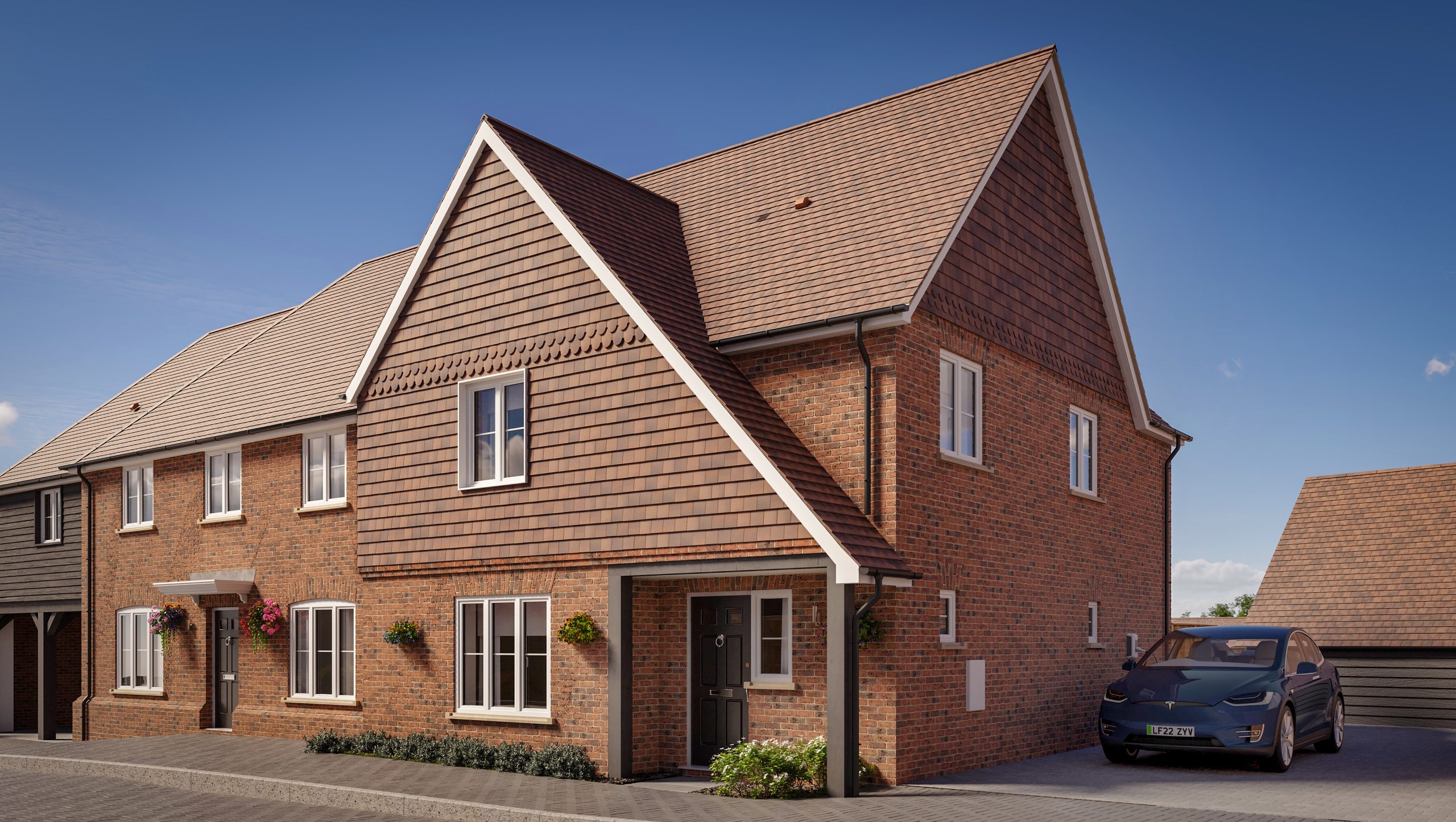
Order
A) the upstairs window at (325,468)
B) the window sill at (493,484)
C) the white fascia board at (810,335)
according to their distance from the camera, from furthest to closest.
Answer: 1. the upstairs window at (325,468)
2. the window sill at (493,484)
3. the white fascia board at (810,335)

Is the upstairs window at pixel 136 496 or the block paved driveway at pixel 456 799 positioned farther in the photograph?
the upstairs window at pixel 136 496

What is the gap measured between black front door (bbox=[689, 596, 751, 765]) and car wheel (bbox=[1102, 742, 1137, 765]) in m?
4.42

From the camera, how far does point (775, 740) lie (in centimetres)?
1330

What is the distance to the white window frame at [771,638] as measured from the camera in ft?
45.2

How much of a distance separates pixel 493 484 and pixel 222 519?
7.52 m

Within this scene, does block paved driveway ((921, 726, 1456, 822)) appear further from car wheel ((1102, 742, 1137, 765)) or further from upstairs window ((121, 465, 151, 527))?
upstairs window ((121, 465, 151, 527))

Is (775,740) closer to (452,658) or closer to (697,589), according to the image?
(697,589)

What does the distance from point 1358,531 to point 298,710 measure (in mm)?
21711

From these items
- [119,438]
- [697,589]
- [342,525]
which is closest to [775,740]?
[697,589]

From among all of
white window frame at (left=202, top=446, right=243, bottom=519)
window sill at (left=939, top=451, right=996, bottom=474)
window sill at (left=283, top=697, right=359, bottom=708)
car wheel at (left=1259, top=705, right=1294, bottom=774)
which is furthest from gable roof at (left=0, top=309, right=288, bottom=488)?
car wheel at (left=1259, top=705, right=1294, bottom=774)

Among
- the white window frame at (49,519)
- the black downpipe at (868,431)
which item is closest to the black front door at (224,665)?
the white window frame at (49,519)

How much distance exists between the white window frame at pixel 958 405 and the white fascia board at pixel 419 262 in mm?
7117

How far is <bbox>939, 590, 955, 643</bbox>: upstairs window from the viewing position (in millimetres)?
13984

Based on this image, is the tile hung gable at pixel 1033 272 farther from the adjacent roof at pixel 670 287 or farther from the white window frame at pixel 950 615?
the white window frame at pixel 950 615
